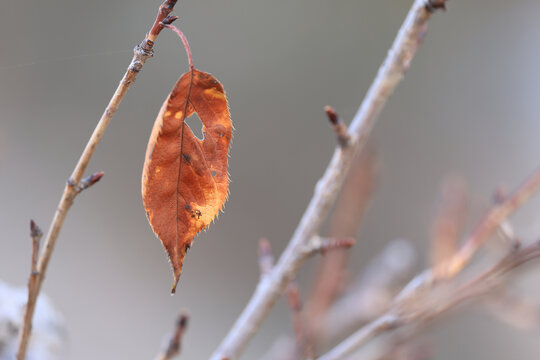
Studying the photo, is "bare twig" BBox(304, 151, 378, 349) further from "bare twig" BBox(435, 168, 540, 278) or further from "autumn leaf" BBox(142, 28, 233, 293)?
"autumn leaf" BBox(142, 28, 233, 293)

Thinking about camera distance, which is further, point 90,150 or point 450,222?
point 450,222

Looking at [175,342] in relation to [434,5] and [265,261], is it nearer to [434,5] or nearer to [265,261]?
[265,261]

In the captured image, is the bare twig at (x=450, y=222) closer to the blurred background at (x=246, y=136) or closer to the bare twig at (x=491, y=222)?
the bare twig at (x=491, y=222)

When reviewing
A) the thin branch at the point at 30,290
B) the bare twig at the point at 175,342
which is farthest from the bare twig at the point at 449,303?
the thin branch at the point at 30,290

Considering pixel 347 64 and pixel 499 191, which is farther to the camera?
pixel 347 64

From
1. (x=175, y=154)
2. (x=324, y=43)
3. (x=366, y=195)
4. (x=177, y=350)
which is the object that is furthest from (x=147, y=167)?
(x=324, y=43)

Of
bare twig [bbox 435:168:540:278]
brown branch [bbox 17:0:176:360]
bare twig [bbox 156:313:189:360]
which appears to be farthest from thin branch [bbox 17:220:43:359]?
bare twig [bbox 435:168:540:278]

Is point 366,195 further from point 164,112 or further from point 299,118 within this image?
point 299,118

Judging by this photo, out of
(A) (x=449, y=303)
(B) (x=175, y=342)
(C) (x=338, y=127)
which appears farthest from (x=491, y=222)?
(B) (x=175, y=342)
